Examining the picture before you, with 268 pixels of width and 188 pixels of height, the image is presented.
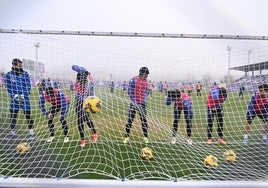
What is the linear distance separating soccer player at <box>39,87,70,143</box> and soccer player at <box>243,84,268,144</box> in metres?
2.75

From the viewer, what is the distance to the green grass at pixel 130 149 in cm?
301

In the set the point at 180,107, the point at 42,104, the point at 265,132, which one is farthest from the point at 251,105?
the point at 42,104

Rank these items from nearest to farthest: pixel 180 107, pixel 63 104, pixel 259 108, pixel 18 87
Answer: pixel 18 87
pixel 63 104
pixel 259 108
pixel 180 107

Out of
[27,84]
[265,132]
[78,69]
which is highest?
[78,69]

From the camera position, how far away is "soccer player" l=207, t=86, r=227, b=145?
442 centimetres

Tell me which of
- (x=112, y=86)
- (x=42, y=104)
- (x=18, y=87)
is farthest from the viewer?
(x=42, y=104)


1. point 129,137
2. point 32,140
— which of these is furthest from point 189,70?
point 32,140

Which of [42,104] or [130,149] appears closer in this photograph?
[130,149]

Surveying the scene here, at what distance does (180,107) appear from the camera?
4.51 m

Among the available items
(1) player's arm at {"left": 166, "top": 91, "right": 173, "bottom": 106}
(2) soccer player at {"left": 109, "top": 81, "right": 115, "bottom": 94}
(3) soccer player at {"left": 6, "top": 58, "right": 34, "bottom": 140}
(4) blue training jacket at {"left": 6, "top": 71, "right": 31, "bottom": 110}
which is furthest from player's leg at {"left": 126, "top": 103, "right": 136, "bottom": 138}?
(4) blue training jacket at {"left": 6, "top": 71, "right": 31, "bottom": 110}

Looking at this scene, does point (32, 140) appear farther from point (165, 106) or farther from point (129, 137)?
point (165, 106)

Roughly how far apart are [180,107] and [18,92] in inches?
94.9

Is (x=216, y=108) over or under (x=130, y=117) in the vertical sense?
over

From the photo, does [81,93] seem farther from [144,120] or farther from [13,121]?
[13,121]
